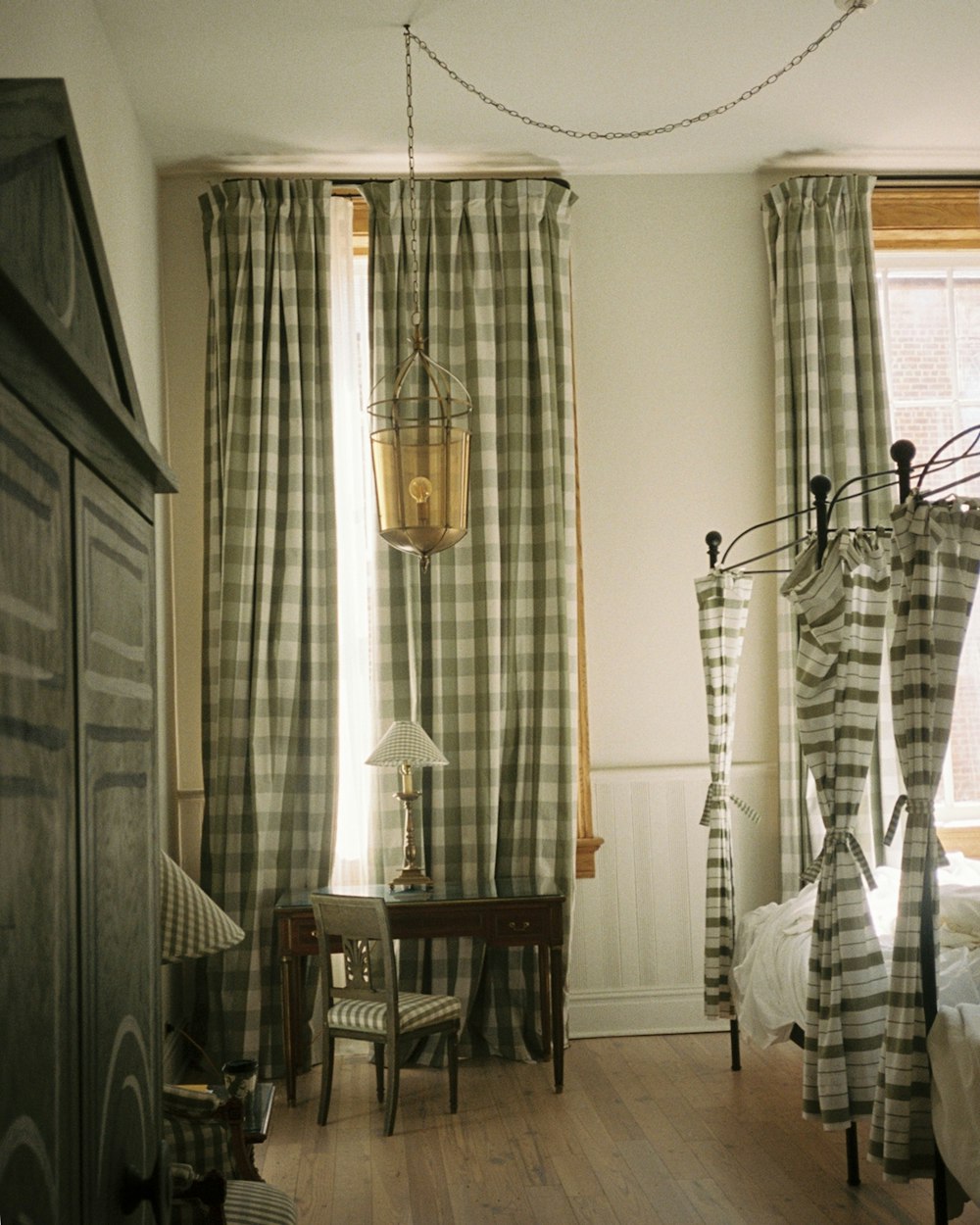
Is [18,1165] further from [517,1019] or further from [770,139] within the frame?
[770,139]

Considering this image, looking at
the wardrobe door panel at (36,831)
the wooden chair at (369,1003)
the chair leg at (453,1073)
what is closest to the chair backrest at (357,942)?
the wooden chair at (369,1003)

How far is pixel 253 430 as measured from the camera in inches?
196

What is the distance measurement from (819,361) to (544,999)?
289 cm

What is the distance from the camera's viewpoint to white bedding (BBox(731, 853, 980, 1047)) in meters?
3.43

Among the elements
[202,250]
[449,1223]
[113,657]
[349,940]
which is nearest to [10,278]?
[113,657]

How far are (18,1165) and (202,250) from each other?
479 centimetres

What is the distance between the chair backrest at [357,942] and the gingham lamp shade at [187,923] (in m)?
1.50

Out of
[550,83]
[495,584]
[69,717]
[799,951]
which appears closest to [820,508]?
[799,951]

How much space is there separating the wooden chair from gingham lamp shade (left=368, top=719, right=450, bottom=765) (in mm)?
605

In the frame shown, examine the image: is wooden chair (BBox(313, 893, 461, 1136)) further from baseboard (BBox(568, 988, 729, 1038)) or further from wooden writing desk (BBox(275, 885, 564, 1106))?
baseboard (BBox(568, 988, 729, 1038))

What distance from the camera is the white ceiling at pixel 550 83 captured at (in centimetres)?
409

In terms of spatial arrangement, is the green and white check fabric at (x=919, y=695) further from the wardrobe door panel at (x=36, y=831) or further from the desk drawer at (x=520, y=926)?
the wardrobe door panel at (x=36, y=831)

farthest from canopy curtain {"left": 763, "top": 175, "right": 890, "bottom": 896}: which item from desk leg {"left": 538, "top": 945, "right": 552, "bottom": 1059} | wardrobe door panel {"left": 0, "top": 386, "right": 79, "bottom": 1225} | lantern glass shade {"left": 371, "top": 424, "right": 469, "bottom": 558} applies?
wardrobe door panel {"left": 0, "top": 386, "right": 79, "bottom": 1225}

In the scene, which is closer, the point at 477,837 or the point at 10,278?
the point at 10,278
